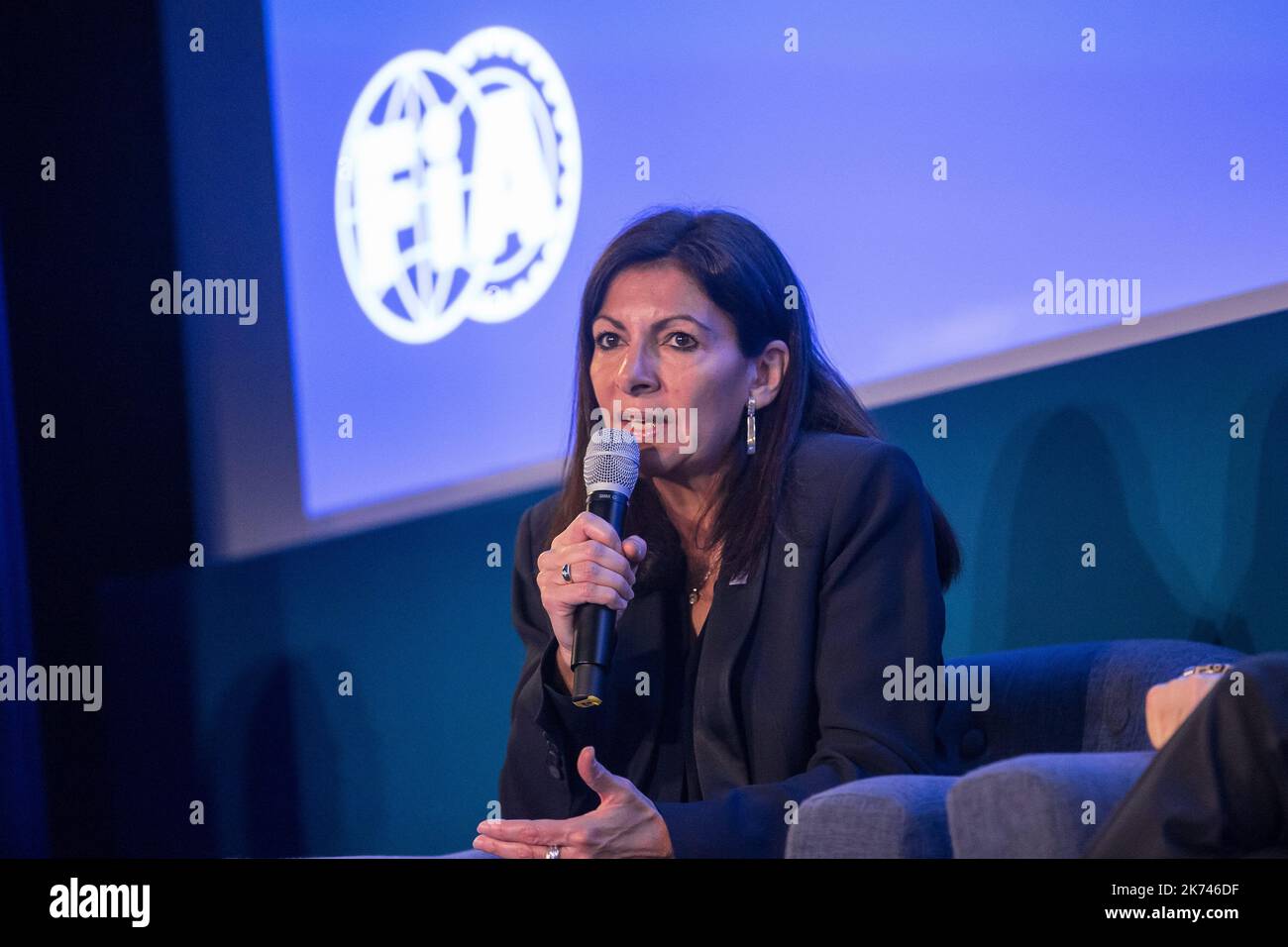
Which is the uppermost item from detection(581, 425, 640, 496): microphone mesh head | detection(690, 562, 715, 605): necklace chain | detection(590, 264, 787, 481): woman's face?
detection(590, 264, 787, 481): woman's face

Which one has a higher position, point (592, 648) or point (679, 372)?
point (679, 372)

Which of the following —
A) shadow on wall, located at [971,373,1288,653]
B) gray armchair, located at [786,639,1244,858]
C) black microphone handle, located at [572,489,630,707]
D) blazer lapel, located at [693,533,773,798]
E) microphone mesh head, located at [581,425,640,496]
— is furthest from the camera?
shadow on wall, located at [971,373,1288,653]

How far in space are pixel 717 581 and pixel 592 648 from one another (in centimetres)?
44

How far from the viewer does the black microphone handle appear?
82.9 inches

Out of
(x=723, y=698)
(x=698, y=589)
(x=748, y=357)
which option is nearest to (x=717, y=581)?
(x=698, y=589)

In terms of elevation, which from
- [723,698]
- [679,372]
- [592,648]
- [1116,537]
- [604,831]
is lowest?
[604,831]

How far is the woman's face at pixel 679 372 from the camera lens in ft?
8.47

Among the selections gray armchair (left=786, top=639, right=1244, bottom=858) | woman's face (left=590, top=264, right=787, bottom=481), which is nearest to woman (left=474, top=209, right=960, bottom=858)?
woman's face (left=590, top=264, right=787, bottom=481)

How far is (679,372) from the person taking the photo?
8.50 feet

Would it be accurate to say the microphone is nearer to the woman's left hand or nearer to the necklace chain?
the woman's left hand

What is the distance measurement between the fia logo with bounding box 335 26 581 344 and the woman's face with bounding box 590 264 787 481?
0.95ft

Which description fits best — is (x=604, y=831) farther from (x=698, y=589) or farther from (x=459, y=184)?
(x=459, y=184)

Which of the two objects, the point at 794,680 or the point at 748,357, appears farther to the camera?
the point at 748,357

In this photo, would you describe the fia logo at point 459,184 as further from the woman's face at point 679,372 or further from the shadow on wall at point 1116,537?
the shadow on wall at point 1116,537
